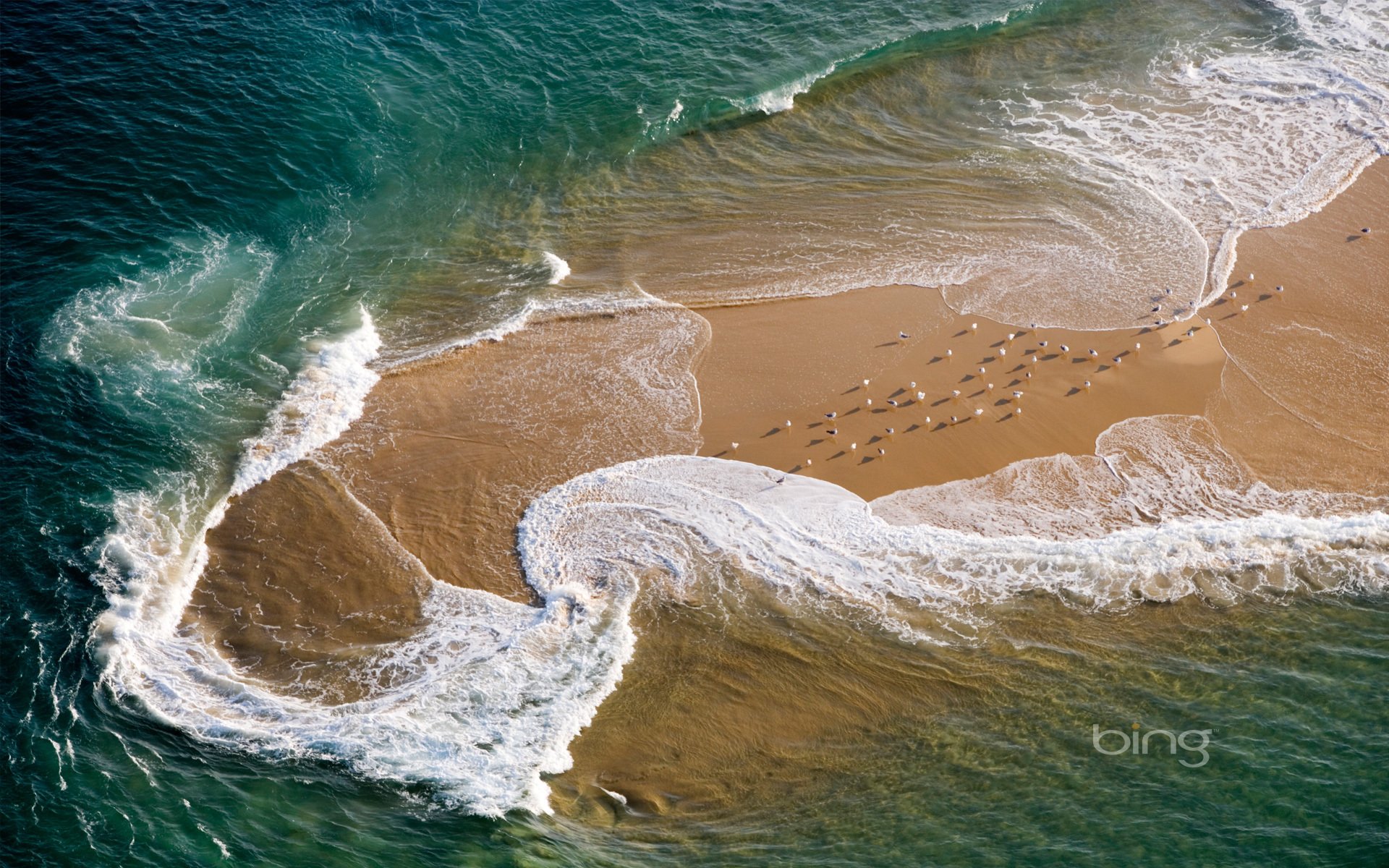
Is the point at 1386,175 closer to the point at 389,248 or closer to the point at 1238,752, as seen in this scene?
the point at 1238,752

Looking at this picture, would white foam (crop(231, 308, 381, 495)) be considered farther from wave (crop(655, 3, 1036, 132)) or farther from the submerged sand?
wave (crop(655, 3, 1036, 132))

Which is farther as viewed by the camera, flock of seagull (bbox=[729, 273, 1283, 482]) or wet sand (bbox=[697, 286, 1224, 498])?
flock of seagull (bbox=[729, 273, 1283, 482])

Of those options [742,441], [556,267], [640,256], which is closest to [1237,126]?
[640,256]

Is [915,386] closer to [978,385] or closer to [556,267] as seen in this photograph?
[978,385]

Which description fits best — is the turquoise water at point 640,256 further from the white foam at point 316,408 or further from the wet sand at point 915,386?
the wet sand at point 915,386

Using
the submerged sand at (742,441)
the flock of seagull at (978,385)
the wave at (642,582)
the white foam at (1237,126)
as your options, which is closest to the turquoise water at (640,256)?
the white foam at (1237,126)

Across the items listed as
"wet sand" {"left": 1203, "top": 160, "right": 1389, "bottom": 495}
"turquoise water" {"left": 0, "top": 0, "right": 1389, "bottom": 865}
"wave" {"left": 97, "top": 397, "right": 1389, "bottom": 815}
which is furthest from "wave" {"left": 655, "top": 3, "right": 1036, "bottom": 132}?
"wave" {"left": 97, "top": 397, "right": 1389, "bottom": 815}
